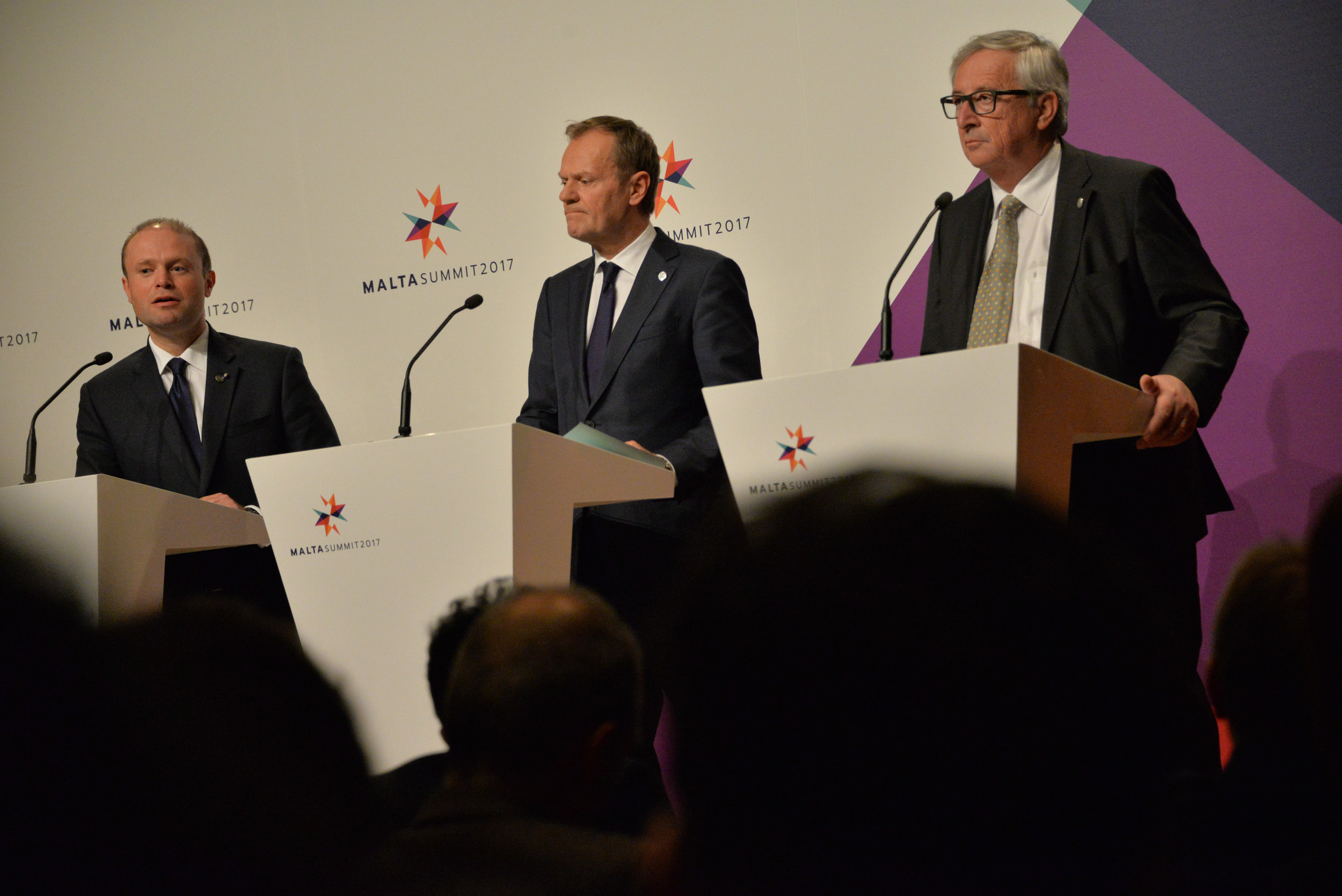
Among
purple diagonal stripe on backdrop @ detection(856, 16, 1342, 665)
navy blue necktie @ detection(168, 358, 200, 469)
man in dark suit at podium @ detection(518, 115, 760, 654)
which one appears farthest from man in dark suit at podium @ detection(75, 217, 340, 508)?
purple diagonal stripe on backdrop @ detection(856, 16, 1342, 665)

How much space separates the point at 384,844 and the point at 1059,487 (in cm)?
158

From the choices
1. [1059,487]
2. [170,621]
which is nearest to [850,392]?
[1059,487]

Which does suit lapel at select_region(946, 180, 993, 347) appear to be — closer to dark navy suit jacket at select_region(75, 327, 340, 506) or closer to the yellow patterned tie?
the yellow patterned tie

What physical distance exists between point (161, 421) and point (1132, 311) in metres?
2.84

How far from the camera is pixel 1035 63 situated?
10.1 ft

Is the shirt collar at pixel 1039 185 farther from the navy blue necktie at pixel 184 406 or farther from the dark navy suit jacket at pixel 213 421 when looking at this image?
the navy blue necktie at pixel 184 406

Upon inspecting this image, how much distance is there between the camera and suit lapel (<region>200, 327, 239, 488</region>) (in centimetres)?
371

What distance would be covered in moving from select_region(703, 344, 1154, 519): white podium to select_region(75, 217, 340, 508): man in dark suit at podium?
6.69 ft

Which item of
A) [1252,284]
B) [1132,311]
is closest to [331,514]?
[1132,311]

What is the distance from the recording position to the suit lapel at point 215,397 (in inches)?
146

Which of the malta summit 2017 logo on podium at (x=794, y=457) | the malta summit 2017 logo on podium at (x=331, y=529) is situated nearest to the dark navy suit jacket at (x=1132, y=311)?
the malta summit 2017 logo on podium at (x=794, y=457)

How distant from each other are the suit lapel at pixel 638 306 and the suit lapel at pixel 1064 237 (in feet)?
3.42

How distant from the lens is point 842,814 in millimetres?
631

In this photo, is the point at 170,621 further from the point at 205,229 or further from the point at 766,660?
the point at 205,229
